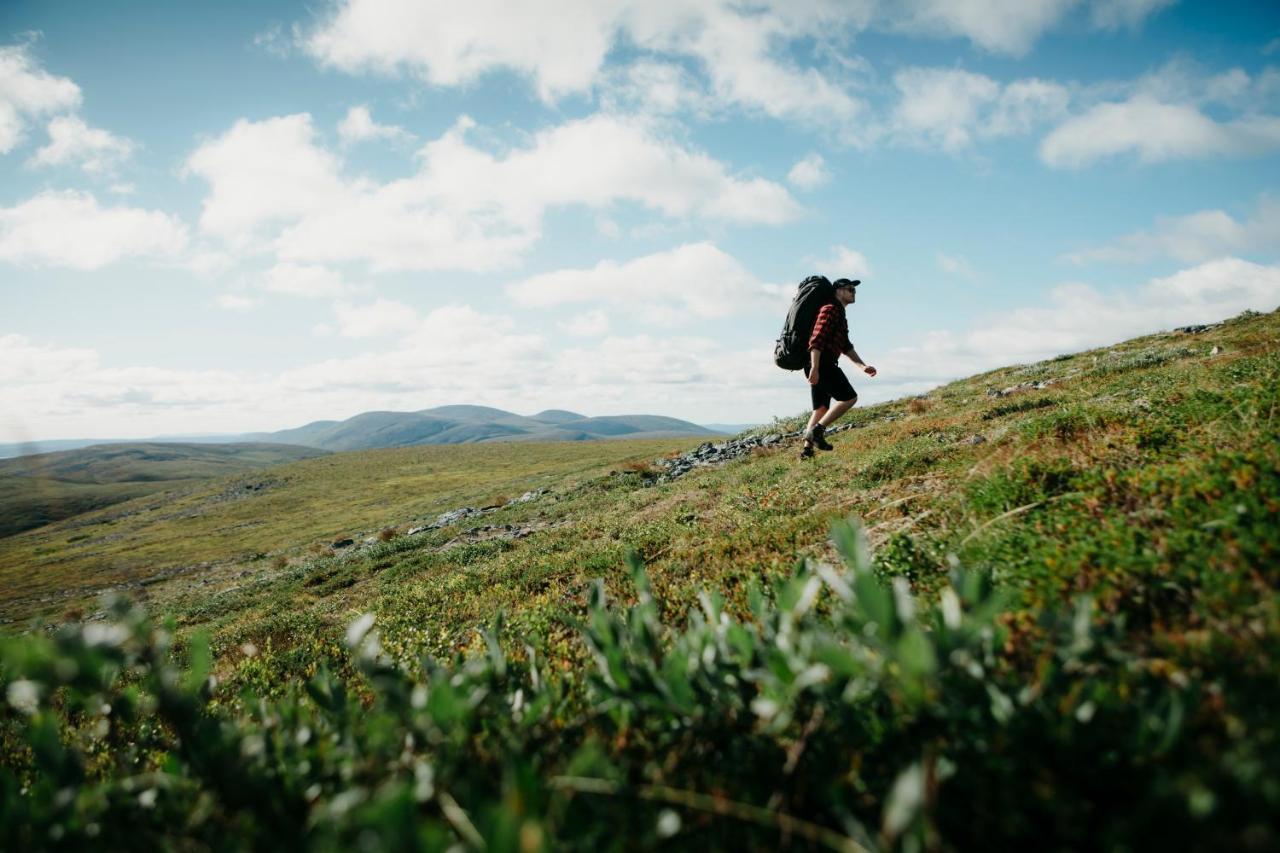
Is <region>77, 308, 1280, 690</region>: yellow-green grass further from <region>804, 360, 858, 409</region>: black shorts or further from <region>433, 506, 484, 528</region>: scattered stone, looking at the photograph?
<region>433, 506, 484, 528</region>: scattered stone

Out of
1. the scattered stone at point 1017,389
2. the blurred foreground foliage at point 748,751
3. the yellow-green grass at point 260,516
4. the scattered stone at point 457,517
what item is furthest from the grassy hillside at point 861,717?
the yellow-green grass at point 260,516

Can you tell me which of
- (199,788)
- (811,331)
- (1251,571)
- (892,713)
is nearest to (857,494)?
(811,331)

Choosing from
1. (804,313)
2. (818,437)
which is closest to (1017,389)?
(818,437)

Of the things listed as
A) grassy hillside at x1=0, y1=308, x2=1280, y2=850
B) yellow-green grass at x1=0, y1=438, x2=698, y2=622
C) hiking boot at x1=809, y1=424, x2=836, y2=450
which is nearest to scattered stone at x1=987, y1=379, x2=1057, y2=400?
hiking boot at x1=809, y1=424, x2=836, y2=450

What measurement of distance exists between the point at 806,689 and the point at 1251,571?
2.12 metres

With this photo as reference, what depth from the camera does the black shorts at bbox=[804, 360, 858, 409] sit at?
978 centimetres

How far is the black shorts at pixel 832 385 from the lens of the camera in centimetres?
978

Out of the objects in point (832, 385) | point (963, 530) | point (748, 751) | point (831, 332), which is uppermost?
point (831, 332)

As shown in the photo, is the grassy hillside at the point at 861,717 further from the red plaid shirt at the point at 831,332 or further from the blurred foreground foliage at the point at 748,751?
the red plaid shirt at the point at 831,332

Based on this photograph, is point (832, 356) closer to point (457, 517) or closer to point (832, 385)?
point (832, 385)

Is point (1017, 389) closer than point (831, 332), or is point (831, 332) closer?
point (831, 332)

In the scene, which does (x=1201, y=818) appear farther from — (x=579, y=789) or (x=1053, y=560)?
(x=1053, y=560)

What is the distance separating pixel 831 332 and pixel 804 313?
632mm

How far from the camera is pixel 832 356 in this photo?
971 centimetres
